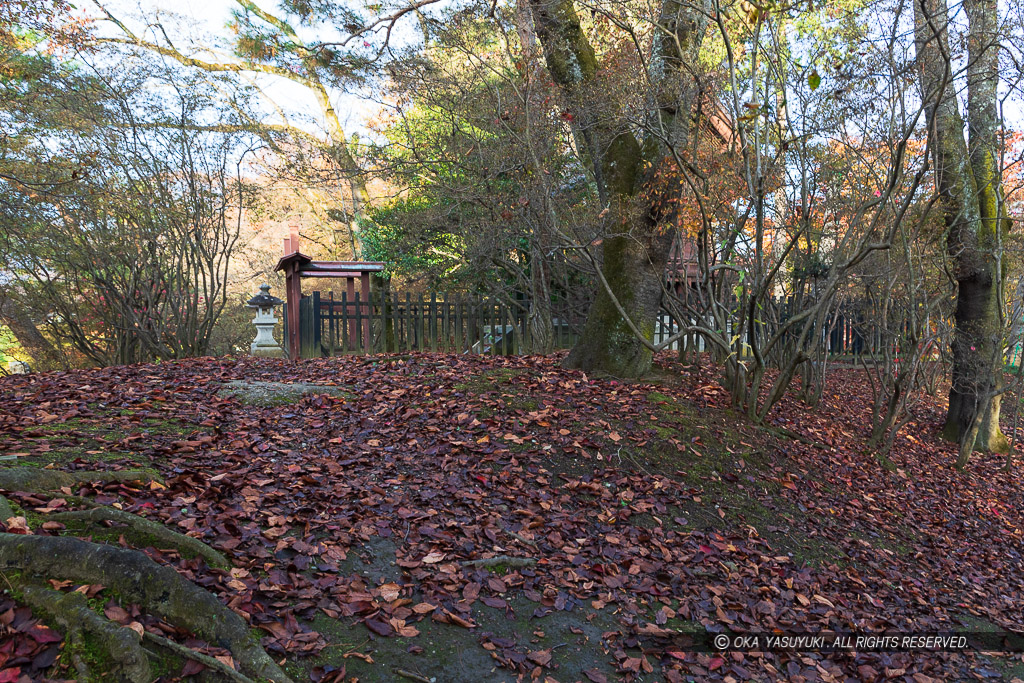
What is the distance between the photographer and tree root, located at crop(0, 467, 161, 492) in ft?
11.4

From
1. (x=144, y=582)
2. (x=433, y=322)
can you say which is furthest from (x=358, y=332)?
(x=144, y=582)

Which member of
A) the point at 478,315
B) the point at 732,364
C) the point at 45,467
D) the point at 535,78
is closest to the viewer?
the point at 45,467

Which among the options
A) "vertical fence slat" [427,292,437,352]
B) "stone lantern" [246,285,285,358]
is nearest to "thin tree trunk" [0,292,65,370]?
"stone lantern" [246,285,285,358]

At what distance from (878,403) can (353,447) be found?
24.1 feet

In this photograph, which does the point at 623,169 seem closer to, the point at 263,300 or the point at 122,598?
the point at 122,598

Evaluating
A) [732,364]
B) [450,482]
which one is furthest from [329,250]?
[450,482]

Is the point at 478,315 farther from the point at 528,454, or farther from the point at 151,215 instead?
the point at 528,454

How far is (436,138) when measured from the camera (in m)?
10.8

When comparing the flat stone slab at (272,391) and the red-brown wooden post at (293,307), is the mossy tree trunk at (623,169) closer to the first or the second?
the flat stone slab at (272,391)

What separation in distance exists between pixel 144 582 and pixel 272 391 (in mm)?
4180

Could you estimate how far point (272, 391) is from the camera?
6.89m

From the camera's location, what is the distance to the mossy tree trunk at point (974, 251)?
8.91m

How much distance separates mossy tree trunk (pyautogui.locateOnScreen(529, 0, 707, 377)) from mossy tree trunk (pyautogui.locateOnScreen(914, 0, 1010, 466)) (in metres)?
3.27

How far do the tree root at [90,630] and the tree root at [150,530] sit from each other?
56 centimetres
